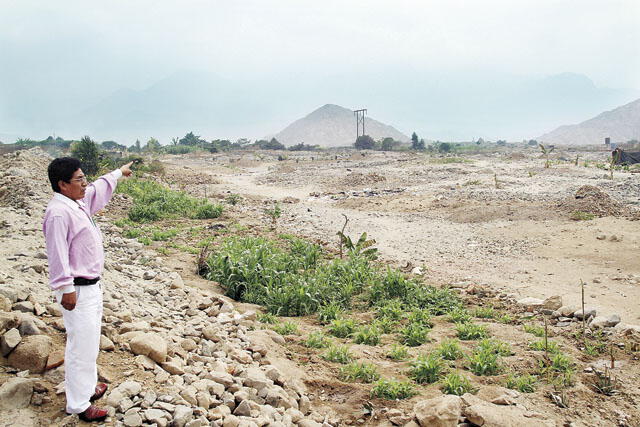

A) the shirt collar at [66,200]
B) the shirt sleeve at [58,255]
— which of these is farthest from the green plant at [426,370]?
the shirt collar at [66,200]

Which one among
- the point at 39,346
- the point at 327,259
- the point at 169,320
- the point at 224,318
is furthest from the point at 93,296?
the point at 327,259

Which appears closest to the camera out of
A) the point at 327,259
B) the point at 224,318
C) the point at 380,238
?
the point at 224,318

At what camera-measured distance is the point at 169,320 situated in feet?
15.7

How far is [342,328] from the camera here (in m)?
5.40

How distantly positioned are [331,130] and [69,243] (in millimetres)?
148253

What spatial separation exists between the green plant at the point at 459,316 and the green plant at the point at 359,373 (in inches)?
69.1

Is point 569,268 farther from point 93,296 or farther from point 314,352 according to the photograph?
point 93,296

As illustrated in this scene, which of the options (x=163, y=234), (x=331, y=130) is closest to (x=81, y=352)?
(x=163, y=234)

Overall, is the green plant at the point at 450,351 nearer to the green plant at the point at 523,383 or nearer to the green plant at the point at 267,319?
the green plant at the point at 523,383

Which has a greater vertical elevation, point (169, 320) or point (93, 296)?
point (93, 296)

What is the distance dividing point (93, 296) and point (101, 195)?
2.54 feet

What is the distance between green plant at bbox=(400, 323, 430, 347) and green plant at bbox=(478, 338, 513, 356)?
604mm

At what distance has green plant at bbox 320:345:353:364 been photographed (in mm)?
4617

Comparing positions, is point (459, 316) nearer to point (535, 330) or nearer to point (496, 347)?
point (535, 330)
